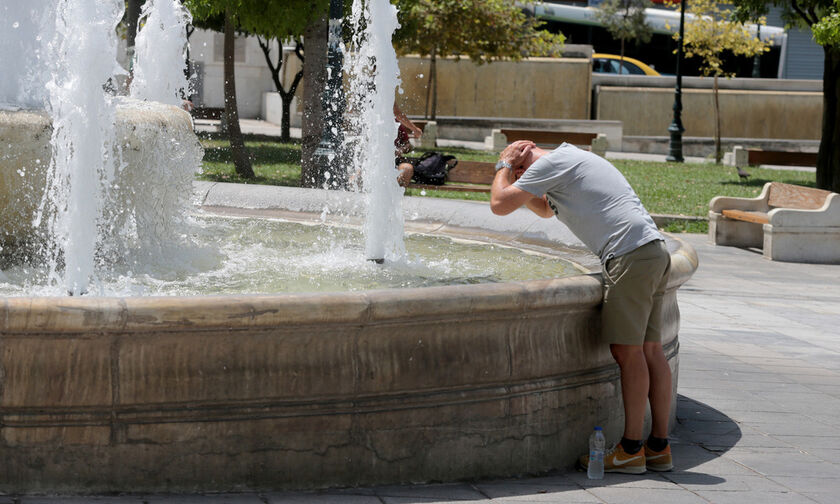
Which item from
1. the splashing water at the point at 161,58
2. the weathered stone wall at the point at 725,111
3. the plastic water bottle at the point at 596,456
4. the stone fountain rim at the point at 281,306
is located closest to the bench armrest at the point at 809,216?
the splashing water at the point at 161,58

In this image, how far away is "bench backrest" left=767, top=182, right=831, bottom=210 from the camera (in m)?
13.5

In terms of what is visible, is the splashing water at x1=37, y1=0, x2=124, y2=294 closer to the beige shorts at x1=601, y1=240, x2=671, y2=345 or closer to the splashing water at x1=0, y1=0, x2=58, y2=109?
the splashing water at x1=0, y1=0, x2=58, y2=109

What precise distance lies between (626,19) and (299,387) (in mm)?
41148

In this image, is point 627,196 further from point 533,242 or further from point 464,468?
point 533,242

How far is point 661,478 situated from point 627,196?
3.87 ft

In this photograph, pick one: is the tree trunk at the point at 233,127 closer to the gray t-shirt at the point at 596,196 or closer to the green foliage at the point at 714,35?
the gray t-shirt at the point at 596,196

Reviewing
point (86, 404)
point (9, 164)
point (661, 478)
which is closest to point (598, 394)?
point (661, 478)

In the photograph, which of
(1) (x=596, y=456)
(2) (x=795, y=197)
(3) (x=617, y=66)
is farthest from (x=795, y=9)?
(3) (x=617, y=66)

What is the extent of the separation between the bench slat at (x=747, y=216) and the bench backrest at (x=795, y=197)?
0.35 metres

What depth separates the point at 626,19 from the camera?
142 ft

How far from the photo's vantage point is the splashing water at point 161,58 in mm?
10617

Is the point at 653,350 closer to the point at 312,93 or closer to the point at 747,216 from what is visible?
the point at 747,216

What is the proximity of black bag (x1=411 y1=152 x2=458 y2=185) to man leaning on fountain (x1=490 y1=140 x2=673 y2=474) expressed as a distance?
34.1ft

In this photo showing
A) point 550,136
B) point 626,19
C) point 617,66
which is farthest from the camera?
point 626,19
